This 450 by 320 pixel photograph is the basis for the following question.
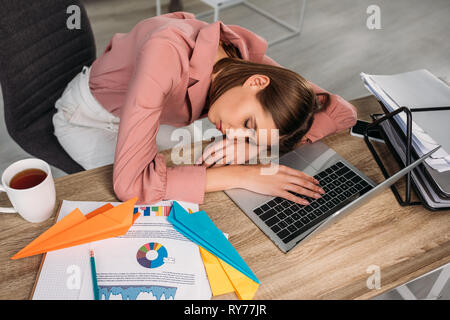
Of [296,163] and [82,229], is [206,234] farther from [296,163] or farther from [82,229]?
[296,163]

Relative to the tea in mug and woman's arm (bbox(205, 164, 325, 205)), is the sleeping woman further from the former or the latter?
the tea in mug

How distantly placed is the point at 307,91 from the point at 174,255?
1.76 feet

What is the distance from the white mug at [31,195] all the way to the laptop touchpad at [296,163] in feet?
1.84

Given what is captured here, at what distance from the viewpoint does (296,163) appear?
3.24 ft

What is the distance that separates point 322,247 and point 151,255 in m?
0.35

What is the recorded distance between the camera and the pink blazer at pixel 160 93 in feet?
2.77

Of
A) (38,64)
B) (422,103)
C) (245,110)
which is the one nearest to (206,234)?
(245,110)

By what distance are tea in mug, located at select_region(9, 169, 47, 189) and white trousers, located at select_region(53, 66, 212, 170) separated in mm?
430

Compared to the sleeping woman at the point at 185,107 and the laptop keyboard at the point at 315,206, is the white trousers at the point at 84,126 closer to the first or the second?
the sleeping woman at the point at 185,107

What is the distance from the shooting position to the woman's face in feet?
3.19

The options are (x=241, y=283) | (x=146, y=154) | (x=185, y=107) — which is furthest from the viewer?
(x=185, y=107)

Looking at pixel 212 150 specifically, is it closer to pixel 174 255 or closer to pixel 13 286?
pixel 174 255

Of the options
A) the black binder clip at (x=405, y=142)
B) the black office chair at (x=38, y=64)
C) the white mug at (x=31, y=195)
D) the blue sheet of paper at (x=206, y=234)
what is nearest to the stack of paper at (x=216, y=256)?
the blue sheet of paper at (x=206, y=234)
